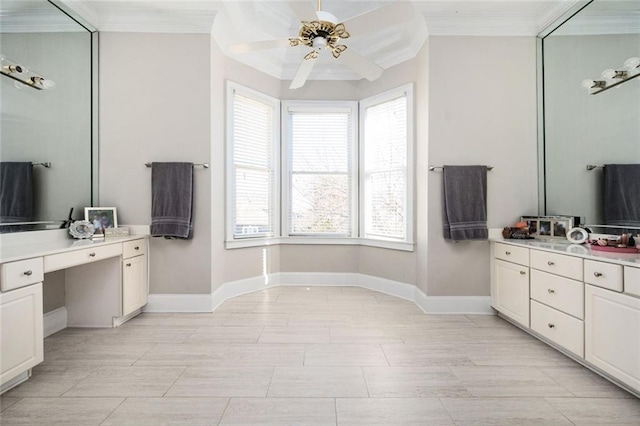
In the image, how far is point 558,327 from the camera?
258 centimetres

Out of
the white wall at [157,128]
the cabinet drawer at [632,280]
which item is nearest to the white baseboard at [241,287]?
the white wall at [157,128]

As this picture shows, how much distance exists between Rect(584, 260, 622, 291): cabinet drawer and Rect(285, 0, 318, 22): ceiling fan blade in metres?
2.66

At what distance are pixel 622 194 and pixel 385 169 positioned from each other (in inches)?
94.1

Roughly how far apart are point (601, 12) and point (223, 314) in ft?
15.0

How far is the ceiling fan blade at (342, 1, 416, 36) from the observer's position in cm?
232

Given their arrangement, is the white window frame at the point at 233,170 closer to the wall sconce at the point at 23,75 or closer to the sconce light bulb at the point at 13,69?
the wall sconce at the point at 23,75

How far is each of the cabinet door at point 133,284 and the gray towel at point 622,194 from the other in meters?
4.35

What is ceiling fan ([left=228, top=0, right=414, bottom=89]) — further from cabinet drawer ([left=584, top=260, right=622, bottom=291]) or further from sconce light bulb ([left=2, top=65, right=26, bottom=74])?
cabinet drawer ([left=584, top=260, right=622, bottom=291])

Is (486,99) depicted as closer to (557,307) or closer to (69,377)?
(557,307)

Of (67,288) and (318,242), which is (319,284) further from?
(67,288)

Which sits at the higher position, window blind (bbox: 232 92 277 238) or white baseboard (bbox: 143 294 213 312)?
window blind (bbox: 232 92 277 238)

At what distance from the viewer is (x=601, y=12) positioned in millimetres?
2859

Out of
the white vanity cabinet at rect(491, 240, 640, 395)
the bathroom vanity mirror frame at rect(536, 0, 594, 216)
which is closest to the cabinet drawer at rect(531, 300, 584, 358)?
the white vanity cabinet at rect(491, 240, 640, 395)

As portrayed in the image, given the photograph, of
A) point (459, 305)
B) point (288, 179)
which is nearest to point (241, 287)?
point (288, 179)
